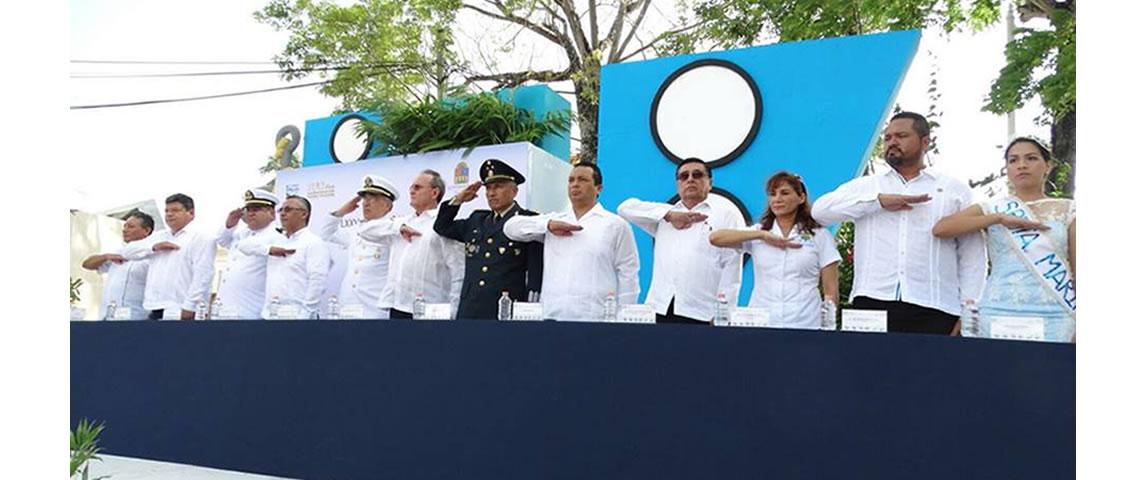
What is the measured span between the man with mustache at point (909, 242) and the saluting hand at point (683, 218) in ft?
1.65

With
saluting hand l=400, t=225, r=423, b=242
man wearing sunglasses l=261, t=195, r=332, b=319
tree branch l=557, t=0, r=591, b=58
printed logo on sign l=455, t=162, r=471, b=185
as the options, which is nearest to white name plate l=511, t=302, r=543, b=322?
saluting hand l=400, t=225, r=423, b=242

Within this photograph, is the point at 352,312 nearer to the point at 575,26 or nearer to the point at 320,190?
the point at 320,190

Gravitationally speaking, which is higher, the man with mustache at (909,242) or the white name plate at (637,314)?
the man with mustache at (909,242)

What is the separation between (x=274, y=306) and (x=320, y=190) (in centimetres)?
190

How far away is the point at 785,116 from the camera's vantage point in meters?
4.61

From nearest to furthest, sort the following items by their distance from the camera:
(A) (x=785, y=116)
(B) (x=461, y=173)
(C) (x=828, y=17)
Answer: (A) (x=785, y=116), (B) (x=461, y=173), (C) (x=828, y=17)

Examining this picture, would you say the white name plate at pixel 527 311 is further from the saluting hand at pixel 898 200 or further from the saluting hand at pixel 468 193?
the saluting hand at pixel 898 200

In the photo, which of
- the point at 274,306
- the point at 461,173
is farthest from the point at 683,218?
the point at 461,173

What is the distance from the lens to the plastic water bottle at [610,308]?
125 inches

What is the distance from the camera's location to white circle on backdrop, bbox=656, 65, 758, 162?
4.75 meters

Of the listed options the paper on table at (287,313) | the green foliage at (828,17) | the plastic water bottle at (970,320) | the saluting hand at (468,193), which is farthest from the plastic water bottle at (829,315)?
the green foliage at (828,17)

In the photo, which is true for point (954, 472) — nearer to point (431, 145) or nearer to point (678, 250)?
point (678, 250)

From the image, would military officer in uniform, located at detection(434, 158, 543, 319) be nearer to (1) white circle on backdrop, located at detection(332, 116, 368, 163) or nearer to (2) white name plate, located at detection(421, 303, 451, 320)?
(2) white name plate, located at detection(421, 303, 451, 320)

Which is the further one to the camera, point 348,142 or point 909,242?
point 348,142
